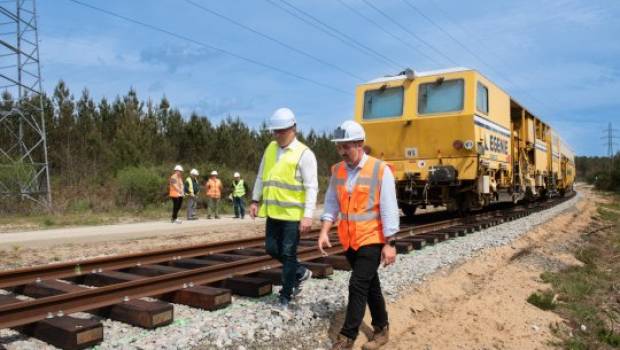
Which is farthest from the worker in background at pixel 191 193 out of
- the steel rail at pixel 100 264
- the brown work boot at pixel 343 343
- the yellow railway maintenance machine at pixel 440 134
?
the brown work boot at pixel 343 343

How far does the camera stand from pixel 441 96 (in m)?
13.0

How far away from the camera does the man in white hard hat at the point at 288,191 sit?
17.0 ft

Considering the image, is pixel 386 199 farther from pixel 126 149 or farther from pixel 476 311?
pixel 126 149

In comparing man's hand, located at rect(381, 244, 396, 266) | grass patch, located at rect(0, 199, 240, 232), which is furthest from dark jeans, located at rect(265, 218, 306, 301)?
grass patch, located at rect(0, 199, 240, 232)

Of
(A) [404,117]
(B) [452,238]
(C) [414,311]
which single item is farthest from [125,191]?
(C) [414,311]

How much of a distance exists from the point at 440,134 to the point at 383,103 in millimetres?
1702

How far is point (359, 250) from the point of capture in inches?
178

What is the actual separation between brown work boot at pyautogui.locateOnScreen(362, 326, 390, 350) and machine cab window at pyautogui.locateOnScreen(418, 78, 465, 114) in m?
8.62

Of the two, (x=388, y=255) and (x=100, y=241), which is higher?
(x=388, y=255)

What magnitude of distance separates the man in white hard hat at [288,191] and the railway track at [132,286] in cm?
67

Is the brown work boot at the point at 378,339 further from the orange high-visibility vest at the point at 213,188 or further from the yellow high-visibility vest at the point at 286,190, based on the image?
the orange high-visibility vest at the point at 213,188

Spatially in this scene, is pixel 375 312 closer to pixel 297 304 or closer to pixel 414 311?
pixel 297 304

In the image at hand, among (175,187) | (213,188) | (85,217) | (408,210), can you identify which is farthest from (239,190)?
(408,210)

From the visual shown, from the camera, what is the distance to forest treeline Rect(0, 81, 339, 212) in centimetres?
2461
